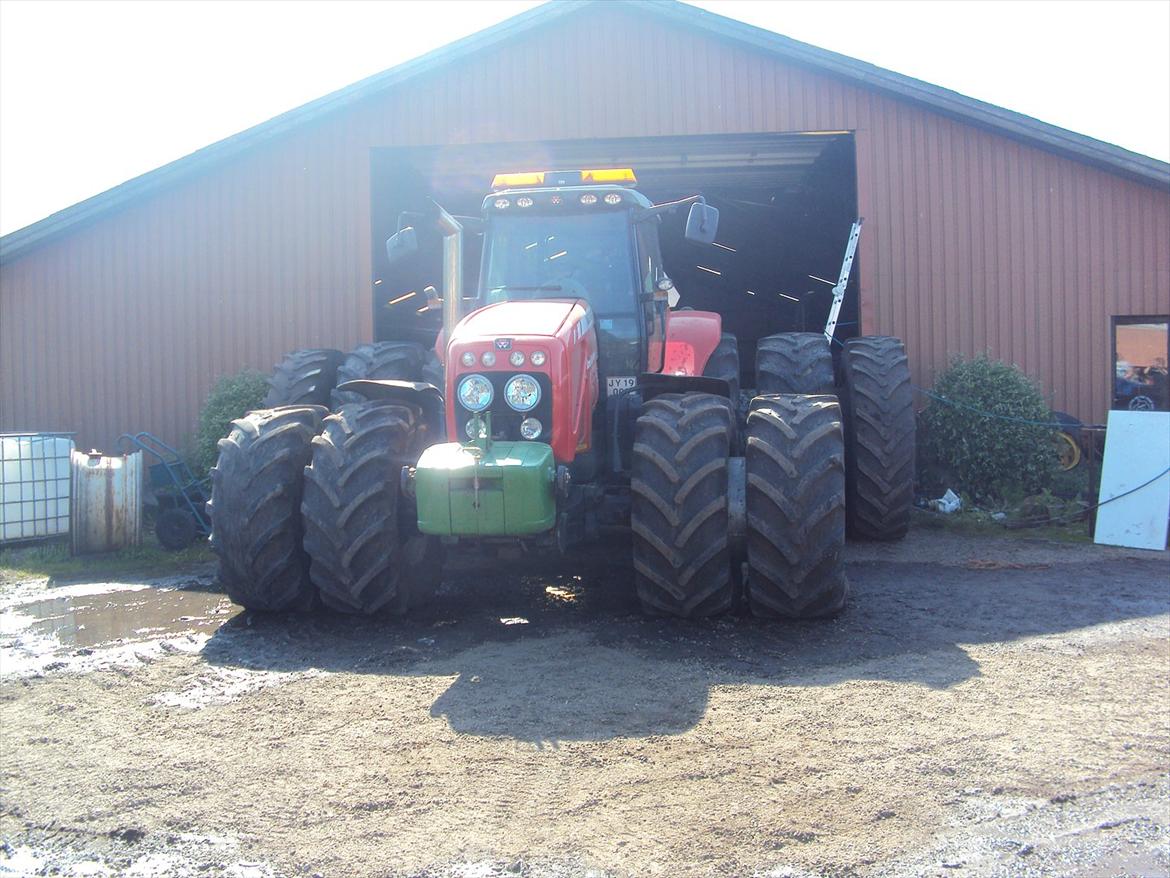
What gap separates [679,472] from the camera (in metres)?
6.00

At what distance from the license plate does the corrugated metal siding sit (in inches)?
267

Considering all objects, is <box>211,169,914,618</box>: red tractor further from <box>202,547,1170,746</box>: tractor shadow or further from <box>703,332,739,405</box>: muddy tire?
<box>703,332,739,405</box>: muddy tire

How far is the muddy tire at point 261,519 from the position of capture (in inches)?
252

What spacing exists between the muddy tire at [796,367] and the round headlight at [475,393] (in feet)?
14.5

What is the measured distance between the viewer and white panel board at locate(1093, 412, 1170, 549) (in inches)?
388

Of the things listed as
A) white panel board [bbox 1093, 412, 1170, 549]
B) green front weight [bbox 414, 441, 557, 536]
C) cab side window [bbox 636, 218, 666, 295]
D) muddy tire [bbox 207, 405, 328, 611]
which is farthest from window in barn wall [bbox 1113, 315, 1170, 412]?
muddy tire [bbox 207, 405, 328, 611]

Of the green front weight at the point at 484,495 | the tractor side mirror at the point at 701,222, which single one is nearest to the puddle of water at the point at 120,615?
the green front weight at the point at 484,495

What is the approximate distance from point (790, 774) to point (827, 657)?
5.89 feet

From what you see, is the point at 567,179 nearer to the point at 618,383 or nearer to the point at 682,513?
the point at 618,383

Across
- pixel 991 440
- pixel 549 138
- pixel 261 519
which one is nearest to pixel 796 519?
pixel 261 519

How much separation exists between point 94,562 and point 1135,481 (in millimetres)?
10348

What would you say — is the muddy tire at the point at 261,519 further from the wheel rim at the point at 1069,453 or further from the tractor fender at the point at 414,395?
the wheel rim at the point at 1069,453

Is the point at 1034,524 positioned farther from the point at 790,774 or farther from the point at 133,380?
the point at 133,380

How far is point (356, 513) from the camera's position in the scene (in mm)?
6180
